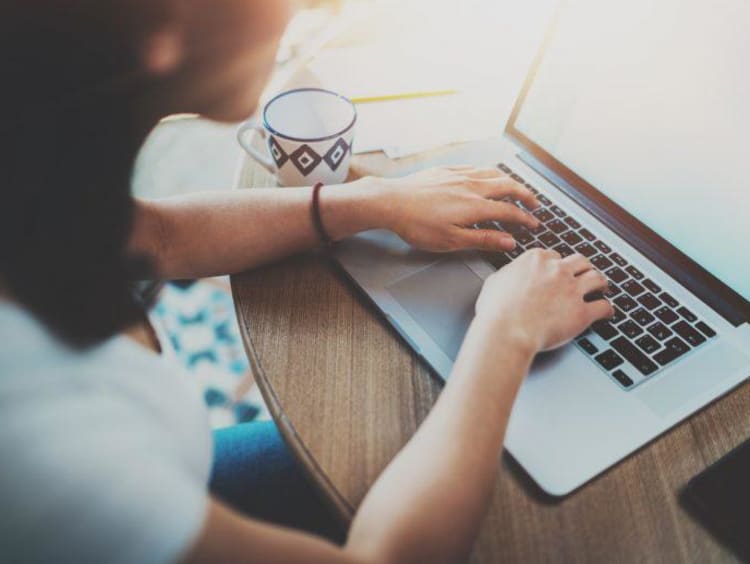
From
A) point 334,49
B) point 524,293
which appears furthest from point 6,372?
point 334,49

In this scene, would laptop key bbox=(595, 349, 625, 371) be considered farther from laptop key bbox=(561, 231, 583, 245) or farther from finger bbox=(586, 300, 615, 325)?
laptop key bbox=(561, 231, 583, 245)

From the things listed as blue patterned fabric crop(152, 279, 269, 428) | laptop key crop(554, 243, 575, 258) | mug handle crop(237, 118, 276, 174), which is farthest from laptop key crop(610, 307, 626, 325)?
blue patterned fabric crop(152, 279, 269, 428)

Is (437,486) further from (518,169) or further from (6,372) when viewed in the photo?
(518,169)

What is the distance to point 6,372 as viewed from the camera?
37cm

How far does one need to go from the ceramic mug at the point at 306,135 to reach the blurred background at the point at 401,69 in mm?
74

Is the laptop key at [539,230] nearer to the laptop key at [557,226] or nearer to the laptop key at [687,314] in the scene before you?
the laptop key at [557,226]

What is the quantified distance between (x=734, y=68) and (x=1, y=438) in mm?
746

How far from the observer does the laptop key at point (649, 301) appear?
650 millimetres

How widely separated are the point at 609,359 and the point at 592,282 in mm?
97

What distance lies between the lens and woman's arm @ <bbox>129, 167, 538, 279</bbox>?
67 cm

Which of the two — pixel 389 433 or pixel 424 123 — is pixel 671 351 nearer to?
pixel 389 433

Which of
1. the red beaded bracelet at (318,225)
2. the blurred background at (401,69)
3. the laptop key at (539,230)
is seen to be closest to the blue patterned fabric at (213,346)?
the blurred background at (401,69)

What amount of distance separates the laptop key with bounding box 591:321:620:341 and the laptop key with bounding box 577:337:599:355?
0.02 m

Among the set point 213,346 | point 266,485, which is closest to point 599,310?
point 266,485
